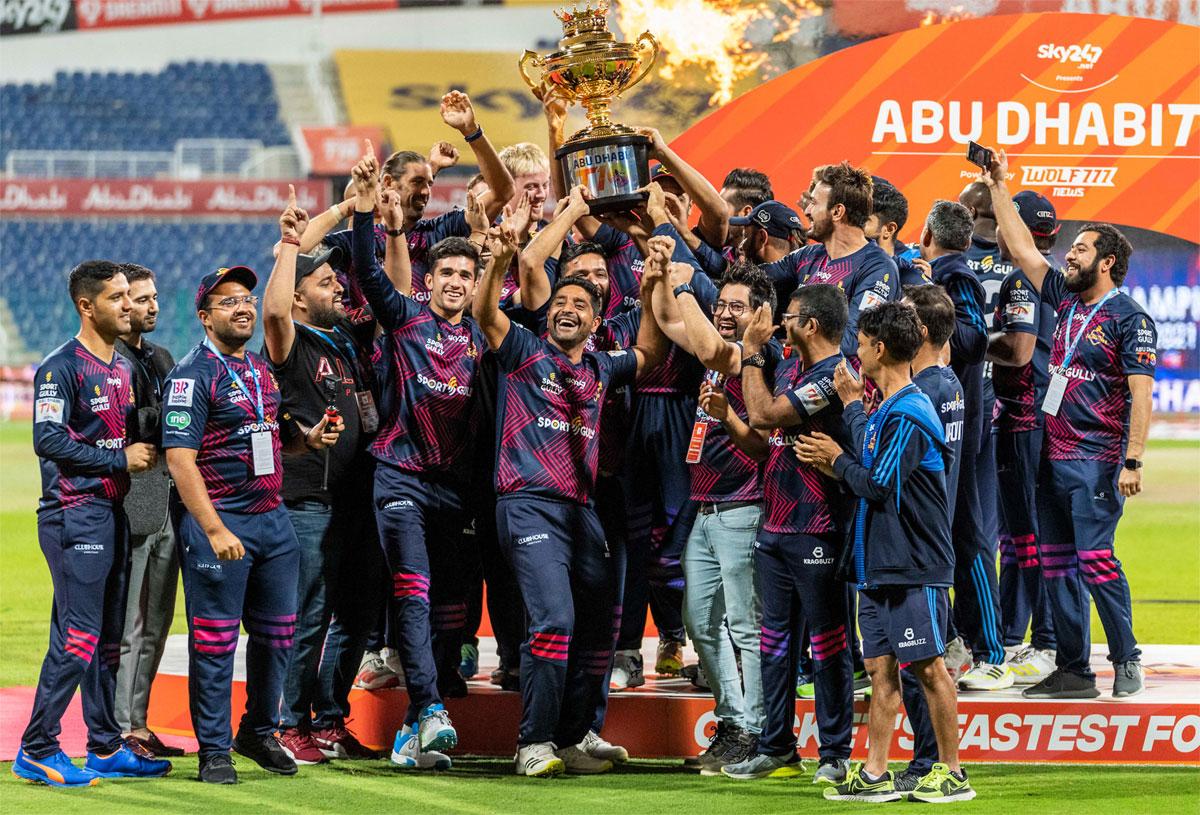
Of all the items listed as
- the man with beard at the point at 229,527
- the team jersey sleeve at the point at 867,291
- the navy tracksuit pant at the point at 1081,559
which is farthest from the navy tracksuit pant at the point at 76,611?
the navy tracksuit pant at the point at 1081,559

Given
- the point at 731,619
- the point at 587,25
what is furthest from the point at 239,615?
the point at 587,25

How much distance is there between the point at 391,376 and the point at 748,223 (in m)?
1.61

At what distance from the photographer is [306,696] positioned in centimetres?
544

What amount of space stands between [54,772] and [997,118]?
19.0 ft

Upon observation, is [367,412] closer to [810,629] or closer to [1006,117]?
[810,629]

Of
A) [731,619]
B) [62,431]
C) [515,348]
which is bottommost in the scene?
[731,619]

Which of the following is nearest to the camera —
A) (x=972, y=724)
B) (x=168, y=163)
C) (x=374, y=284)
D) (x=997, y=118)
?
(x=374, y=284)

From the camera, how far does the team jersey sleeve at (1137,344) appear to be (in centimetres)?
575

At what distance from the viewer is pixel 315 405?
5.42 metres

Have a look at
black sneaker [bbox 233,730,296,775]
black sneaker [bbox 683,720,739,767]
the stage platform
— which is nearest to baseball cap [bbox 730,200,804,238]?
the stage platform

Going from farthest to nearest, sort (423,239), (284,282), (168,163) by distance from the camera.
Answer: (168,163), (423,239), (284,282)

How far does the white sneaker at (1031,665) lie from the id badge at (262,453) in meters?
3.05

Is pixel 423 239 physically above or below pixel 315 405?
above

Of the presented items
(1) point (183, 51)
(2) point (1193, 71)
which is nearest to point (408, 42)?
(1) point (183, 51)
